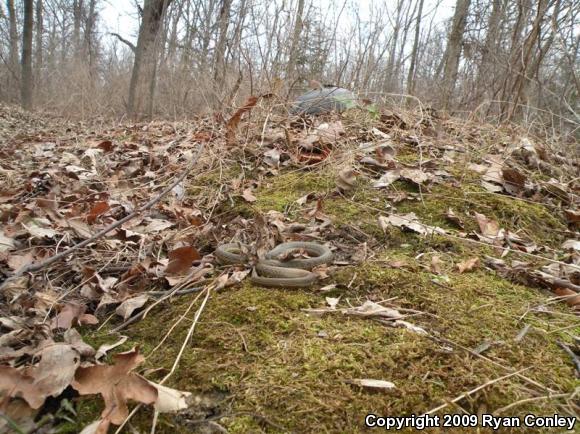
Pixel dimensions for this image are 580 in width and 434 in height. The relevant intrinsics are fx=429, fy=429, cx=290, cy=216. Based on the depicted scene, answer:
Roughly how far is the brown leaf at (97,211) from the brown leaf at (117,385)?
1.87 meters

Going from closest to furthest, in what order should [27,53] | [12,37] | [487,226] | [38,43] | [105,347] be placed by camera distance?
[105,347] < [487,226] < [27,53] < [12,37] < [38,43]

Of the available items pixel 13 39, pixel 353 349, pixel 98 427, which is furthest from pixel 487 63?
pixel 13 39

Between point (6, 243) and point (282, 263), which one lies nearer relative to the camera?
point (282, 263)

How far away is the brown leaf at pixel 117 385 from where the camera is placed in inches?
52.9

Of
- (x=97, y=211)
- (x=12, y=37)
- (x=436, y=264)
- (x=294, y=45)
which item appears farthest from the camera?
(x=12, y=37)

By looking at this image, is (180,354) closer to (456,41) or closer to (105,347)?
(105,347)

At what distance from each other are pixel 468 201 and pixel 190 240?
2.01 metres

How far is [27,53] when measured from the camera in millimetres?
15617

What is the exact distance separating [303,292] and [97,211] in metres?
1.93

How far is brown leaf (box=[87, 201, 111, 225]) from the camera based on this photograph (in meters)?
3.14

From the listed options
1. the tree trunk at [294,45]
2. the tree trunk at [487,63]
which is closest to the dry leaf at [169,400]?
the tree trunk at [294,45]

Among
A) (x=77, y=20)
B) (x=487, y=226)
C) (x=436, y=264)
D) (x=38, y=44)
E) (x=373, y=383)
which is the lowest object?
(x=373, y=383)

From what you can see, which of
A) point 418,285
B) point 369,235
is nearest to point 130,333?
point 418,285

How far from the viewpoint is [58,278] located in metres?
2.43
